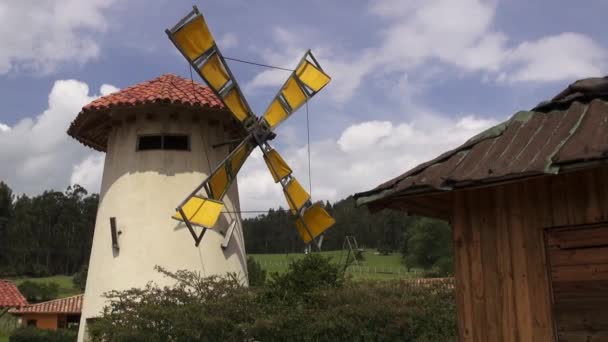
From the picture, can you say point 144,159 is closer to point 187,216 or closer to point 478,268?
point 187,216

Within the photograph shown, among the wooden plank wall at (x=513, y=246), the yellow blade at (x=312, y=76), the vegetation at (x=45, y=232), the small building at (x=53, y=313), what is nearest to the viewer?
the wooden plank wall at (x=513, y=246)

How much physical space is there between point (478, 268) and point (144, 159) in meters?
9.81

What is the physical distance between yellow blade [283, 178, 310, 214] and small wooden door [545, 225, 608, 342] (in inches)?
387

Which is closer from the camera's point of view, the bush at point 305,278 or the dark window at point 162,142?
the bush at point 305,278

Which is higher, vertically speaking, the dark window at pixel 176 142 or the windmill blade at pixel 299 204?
the dark window at pixel 176 142

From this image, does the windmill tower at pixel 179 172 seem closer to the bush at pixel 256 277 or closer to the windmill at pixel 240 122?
the windmill at pixel 240 122

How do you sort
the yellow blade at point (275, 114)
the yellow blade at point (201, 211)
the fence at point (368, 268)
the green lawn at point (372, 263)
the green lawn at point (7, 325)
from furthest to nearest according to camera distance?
the green lawn at point (372, 263)
the fence at point (368, 268)
the green lawn at point (7, 325)
the yellow blade at point (275, 114)
the yellow blade at point (201, 211)

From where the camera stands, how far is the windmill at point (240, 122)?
39.6 feet

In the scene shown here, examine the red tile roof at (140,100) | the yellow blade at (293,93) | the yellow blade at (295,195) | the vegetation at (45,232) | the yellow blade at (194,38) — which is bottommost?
the yellow blade at (295,195)

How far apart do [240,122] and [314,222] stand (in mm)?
2857

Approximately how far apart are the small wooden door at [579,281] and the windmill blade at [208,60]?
31.3ft

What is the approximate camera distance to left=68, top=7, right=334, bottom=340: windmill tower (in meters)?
12.6

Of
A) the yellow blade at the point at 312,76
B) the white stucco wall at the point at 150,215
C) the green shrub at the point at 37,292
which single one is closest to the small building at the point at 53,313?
the green shrub at the point at 37,292

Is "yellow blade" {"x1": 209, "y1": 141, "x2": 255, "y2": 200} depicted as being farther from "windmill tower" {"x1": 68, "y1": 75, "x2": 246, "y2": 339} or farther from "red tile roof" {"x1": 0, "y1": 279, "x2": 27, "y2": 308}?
"red tile roof" {"x1": 0, "y1": 279, "x2": 27, "y2": 308}
